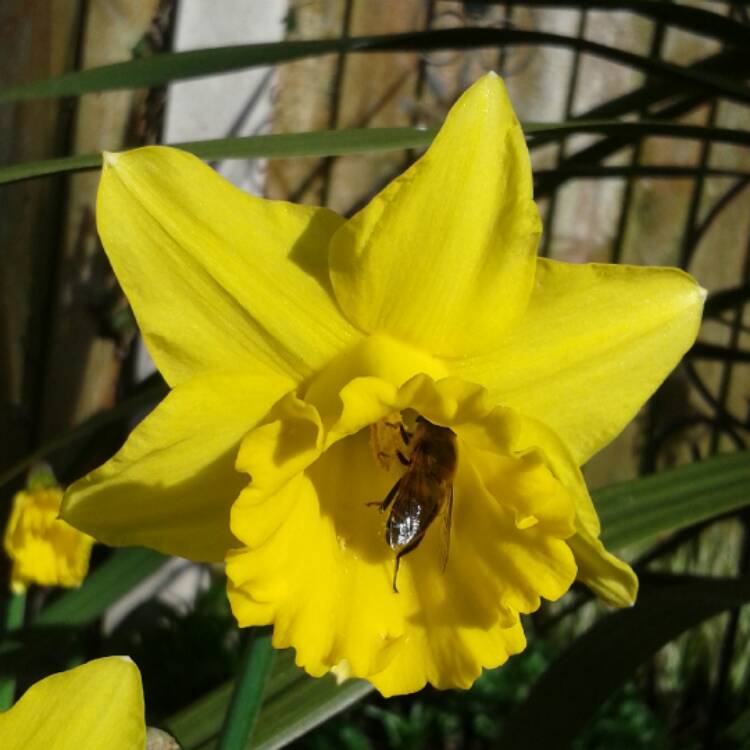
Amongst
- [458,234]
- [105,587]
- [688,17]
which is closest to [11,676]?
[105,587]

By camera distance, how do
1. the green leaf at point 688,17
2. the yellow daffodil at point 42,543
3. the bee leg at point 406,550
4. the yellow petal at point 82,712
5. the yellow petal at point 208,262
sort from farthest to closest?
the yellow daffodil at point 42,543, the green leaf at point 688,17, the bee leg at point 406,550, the yellow petal at point 208,262, the yellow petal at point 82,712

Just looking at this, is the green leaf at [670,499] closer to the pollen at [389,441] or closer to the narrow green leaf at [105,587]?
the pollen at [389,441]

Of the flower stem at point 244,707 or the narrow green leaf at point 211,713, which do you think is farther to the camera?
the narrow green leaf at point 211,713

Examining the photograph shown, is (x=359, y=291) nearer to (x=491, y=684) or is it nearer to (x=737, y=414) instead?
(x=491, y=684)

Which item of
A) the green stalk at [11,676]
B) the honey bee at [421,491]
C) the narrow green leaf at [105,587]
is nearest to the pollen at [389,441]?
the honey bee at [421,491]

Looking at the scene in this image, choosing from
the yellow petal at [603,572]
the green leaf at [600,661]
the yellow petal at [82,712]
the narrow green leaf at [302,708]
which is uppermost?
the yellow petal at [82,712]

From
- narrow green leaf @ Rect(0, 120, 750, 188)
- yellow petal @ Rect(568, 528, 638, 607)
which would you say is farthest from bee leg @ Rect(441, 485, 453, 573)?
narrow green leaf @ Rect(0, 120, 750, 188)
